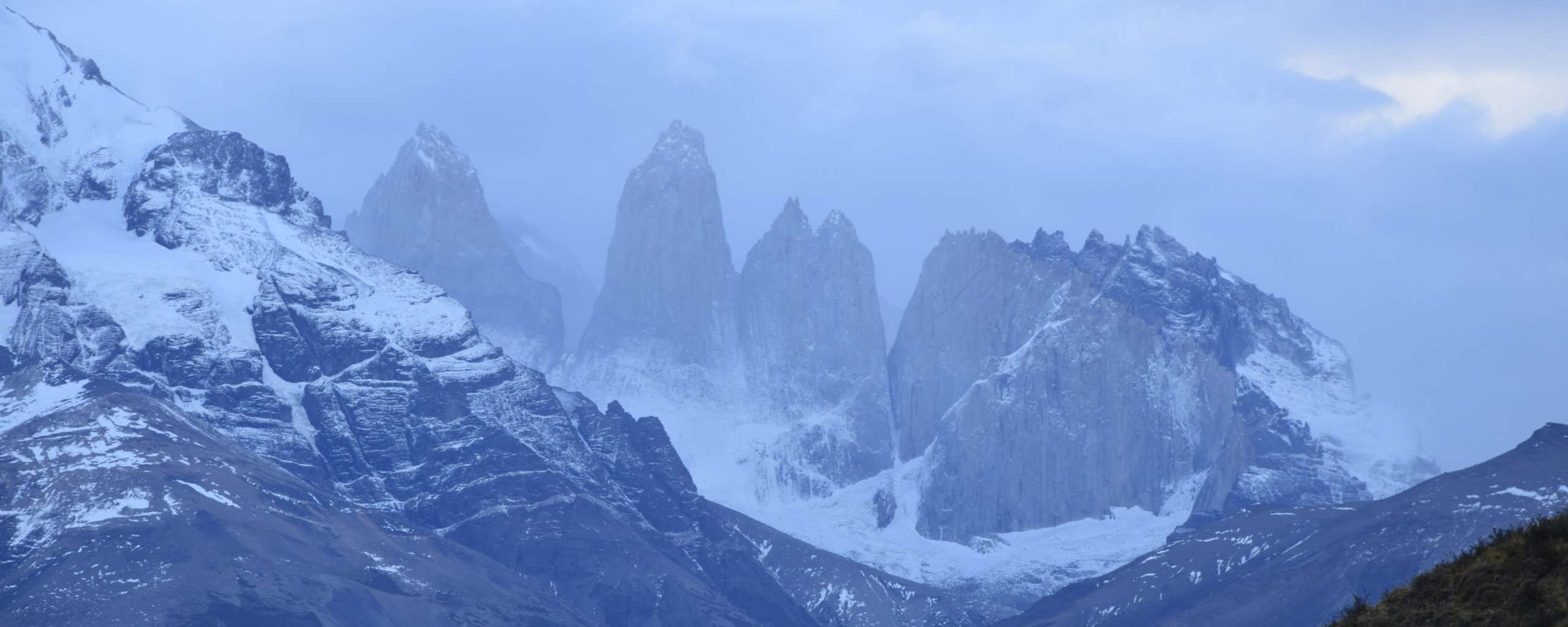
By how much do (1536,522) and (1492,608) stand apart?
11.3 feet

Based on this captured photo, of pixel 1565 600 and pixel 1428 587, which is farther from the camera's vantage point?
pixel 1428 587

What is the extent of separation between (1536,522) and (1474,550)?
2333 millimetres

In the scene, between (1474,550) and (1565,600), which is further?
(1474,550)

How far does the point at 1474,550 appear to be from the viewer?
72.4 meters

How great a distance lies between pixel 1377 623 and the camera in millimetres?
70688

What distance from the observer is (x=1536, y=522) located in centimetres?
7069

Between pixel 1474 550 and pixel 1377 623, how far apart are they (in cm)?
418

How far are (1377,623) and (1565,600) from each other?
19.1 feet

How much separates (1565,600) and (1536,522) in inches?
169

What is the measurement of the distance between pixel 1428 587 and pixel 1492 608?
10.4 feet

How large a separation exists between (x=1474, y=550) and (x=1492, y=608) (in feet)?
12.5

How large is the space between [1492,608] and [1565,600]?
8.18 feet

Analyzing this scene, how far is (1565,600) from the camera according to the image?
66.8 m
